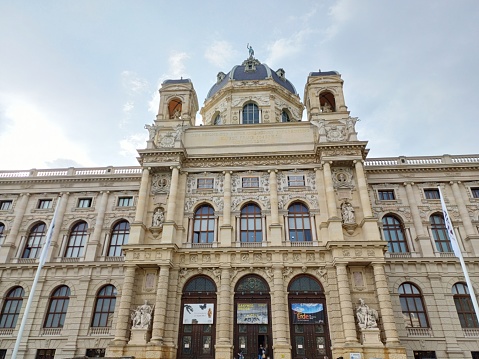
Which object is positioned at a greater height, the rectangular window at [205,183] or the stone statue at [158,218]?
the rectangular window at [205,183]

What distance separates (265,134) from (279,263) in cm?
1230

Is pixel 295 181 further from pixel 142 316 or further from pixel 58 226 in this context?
pixel 58 226

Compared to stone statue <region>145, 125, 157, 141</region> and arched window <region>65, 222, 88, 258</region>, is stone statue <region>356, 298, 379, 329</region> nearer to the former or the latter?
stone statue <region>145, 125, 157, 141</region>

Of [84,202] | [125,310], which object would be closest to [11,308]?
[84,202]

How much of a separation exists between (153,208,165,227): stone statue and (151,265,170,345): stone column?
406cm

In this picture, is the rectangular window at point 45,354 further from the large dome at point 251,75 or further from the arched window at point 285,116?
the arched window at point 285,116

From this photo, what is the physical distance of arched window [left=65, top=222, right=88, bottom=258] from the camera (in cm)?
3171

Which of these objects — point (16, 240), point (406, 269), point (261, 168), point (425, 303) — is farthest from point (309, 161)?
point (16, 240)

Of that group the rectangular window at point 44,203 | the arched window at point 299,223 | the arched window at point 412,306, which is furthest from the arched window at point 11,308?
the arched window at point 412,306

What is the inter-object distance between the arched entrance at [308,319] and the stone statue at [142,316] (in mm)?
10039

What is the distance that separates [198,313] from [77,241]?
46.4 ft

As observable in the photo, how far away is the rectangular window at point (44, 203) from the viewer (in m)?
34.0

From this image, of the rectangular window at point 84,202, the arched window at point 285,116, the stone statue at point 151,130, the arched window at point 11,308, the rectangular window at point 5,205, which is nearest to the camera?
the arched window at point 11,308

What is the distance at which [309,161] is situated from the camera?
30766 mm
